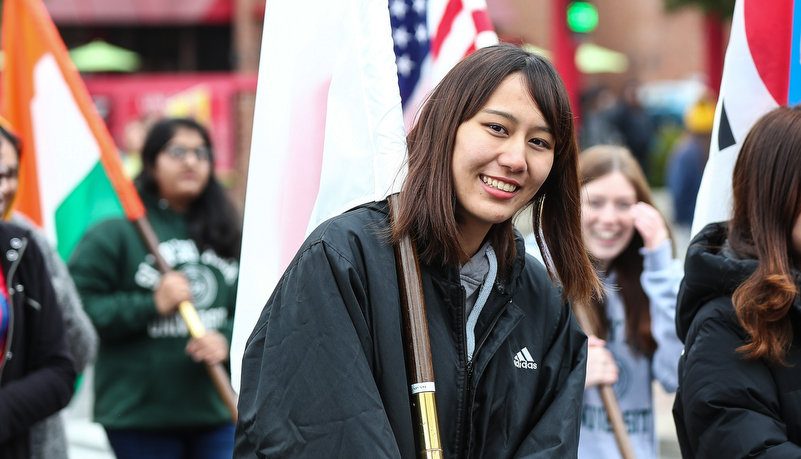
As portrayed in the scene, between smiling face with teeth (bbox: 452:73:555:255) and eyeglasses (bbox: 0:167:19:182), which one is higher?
eyeglasses (bbox: 0:167:19:182)

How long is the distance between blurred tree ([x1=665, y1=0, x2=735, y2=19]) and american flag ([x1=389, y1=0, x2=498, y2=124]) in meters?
11.1

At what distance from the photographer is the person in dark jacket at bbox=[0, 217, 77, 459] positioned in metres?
2.95

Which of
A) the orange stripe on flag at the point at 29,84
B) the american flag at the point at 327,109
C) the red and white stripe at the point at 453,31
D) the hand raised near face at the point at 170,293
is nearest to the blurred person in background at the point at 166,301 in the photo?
the hand raised near face at the point at 170,293

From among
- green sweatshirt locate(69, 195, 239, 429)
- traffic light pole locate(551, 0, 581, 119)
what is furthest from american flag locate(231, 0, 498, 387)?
traffic light pole locate(551, 0, 581, 119)

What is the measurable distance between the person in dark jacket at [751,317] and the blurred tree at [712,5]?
1184 centimetres

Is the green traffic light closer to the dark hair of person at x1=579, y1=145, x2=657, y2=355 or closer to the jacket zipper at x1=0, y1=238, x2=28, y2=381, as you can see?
the dark hair of person at x1=579, y1=145, x2=657, y2=355

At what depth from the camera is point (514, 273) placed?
2.33 meters

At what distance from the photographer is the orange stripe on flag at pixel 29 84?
4.57 m

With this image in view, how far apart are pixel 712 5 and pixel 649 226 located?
447 inches

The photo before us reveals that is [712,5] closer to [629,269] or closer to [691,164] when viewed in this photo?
[691,164]

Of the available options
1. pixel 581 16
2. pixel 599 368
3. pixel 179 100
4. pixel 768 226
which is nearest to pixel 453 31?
pixel 599 368

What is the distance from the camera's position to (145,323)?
4.12 meters

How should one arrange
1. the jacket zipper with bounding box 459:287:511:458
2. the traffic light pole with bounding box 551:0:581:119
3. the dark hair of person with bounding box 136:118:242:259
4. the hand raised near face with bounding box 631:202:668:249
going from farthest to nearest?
the traffic light pole with bounding box 551:0:581:119 < the dark hair of person with bounding box 136:118:242:259 < the hand raised near face with bounding box 631:202:668:249 < the jacket zipper with bounding box 459:287:511:458

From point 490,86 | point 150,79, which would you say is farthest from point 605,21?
point 490,86
